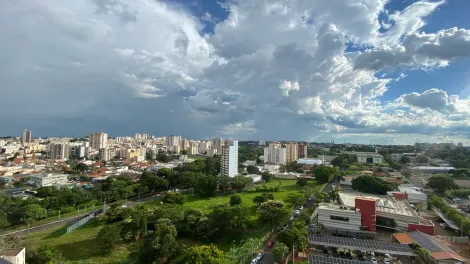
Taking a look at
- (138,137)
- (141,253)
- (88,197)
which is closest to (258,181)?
(88,197)

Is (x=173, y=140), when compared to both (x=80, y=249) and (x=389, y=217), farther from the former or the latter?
(x=389, y=217)

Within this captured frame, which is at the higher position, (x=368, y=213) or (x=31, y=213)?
(x=368, y=213)

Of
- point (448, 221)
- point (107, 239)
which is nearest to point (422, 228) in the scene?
point (448, 221)

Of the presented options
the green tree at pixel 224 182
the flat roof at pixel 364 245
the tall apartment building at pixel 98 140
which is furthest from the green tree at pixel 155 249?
the tall apartment building at pixel 98 140

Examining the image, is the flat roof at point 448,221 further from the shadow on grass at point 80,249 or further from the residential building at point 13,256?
the residential building at point 13,256

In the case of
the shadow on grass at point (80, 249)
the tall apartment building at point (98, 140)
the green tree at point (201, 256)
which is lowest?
the shadow on grass at point (80, 249)

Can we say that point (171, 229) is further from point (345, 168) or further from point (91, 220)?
point (345, 168)
